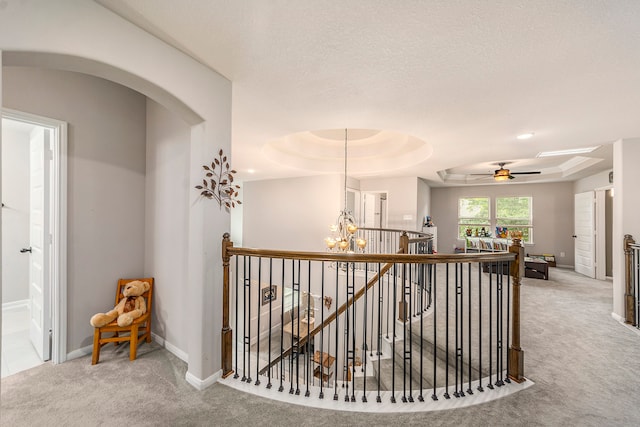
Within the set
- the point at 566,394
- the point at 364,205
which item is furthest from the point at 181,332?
the point at 364,205

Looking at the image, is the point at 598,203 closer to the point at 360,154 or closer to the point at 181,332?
the point at 360,154

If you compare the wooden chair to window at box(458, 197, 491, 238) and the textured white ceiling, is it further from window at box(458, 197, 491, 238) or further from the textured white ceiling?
window at box(458, 197, 491, 238)

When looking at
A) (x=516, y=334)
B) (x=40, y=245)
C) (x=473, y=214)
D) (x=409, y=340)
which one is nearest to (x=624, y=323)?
(x=516, y=334)

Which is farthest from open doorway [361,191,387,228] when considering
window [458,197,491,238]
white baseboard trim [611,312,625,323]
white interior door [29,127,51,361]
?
white interior door [29,127,51,361]

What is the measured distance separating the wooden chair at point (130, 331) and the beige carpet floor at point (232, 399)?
10cm

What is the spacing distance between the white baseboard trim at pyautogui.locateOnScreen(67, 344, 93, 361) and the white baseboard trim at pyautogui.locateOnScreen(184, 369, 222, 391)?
44.7 inches

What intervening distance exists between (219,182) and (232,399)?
5.60 ft

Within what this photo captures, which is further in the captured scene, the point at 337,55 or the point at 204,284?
the point at 204,284

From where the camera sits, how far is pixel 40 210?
249 centimetres

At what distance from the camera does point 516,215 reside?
8211 mm

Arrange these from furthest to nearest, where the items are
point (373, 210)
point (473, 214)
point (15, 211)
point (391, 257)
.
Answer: point (473, 214), point (373, 210), point (15, 211), point (391, 257)

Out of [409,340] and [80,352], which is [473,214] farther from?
[80,352]

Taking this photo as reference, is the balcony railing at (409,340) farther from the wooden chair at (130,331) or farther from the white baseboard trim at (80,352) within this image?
the white baseboard trim at (80,352)

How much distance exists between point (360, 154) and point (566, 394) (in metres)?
4.87
